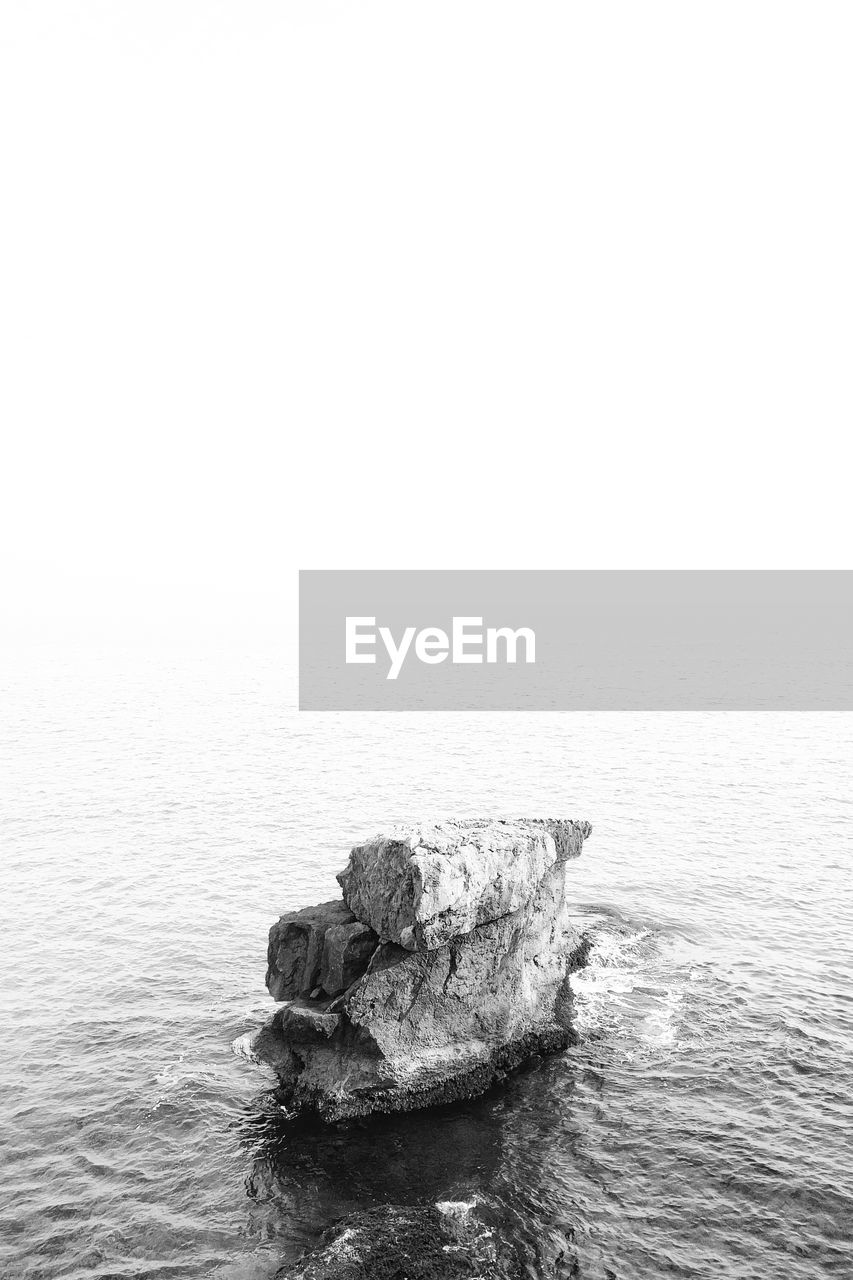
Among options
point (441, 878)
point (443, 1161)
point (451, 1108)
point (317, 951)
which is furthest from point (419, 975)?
point (443, 1161)

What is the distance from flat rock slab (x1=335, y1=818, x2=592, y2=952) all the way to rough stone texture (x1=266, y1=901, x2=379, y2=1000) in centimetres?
103

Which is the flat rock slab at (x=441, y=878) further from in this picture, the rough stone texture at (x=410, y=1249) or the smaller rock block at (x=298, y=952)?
the rough stone texture at (x=410, y=1249)

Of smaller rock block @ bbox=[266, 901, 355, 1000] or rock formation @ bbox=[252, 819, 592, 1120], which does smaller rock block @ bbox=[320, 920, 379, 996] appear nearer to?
rock formation @ bbox=[252, 819, 592, 1120]

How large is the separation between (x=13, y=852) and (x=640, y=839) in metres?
44.1

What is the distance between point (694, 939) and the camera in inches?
2057

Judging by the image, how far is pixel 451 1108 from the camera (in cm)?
3691

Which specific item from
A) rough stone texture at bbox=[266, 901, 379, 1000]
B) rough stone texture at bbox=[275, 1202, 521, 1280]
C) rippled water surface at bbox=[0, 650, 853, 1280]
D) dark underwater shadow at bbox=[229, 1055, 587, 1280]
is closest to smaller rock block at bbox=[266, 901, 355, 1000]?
rough stone texture at bbox=[266, 901, 379, 1000]

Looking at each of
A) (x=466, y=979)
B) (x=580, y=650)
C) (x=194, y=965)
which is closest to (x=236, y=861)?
(x=194, y=965)

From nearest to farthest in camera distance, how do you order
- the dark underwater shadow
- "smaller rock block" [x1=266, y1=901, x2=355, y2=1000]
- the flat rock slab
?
the dark underwater shadow → the flat rock slab → "smaller rock block" [x1=266, y1=901, x2=355, y2=1000]

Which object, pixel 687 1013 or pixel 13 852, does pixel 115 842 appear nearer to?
pixel 13 852

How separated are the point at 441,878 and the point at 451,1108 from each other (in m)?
8.92

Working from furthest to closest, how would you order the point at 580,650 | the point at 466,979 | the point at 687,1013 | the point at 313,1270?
the point at 580,650, the point at 687,1013, the point at 466,979, the point at 313,1270

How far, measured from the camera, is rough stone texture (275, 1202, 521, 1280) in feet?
91.0

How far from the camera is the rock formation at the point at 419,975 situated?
36656 millimetres
